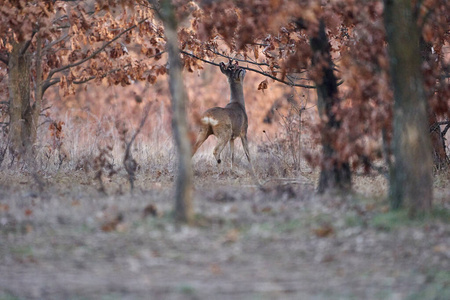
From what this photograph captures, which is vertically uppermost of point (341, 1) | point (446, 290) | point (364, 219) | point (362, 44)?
point (341, 1)

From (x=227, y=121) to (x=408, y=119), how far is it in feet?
25.2

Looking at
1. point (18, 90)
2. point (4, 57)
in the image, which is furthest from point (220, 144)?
point (4, 57)

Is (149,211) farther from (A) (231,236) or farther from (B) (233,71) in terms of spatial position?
(B) (233,71)

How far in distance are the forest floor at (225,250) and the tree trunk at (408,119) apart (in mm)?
252

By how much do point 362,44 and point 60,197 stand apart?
4456mm

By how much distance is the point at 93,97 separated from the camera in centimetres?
3172

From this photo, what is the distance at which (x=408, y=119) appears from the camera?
7.78 m

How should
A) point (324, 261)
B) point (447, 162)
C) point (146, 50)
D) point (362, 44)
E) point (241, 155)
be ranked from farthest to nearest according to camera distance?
1. point (241, 155)
2. point (146, 50)
3. point (447, 162)
4. point (362, 44)
5. point (324, 261)

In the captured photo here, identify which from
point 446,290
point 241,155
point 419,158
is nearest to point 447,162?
point 241,155

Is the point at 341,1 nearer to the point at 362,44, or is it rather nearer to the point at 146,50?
the point at 362,44

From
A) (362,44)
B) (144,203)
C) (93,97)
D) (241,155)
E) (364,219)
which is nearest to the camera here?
(364,219)

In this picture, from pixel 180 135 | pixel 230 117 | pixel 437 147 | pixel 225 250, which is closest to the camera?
pixel 225 250

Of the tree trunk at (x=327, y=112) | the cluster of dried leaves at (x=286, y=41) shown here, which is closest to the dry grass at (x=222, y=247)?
the tree trunk at (x=327, y=112)

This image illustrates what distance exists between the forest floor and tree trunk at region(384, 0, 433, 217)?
252 millimetres
